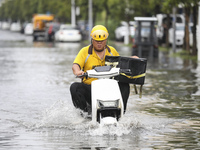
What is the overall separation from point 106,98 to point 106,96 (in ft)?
0.09

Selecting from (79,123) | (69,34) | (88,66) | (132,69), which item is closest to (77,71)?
(88,66)

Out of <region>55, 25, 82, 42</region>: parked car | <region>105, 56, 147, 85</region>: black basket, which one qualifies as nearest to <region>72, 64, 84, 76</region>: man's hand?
<region>105, 56, 147, 85</region>: black basket

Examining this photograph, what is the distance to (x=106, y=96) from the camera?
775 centimetres

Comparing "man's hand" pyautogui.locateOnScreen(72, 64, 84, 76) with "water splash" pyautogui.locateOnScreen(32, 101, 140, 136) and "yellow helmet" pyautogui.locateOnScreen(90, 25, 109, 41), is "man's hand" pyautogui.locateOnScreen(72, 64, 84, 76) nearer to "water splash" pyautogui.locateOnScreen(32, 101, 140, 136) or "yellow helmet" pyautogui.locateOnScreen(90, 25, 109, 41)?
"yellow helmet" pyautogui.locateOnScreen(90, 25, 109, 41)

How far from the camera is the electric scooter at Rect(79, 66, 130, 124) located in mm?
7750

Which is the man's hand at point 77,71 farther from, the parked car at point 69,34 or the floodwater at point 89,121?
the parked car at point 69,34

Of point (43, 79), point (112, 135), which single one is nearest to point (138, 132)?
point (112, 135)

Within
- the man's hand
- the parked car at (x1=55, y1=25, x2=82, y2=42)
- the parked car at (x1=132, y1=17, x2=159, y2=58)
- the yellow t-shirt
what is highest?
the yellow t-shirt

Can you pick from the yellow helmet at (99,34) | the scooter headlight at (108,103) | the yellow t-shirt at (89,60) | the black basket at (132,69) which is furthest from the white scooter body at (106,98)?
the yellow t-shirt at (89,60)

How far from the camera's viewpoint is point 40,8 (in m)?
92.4

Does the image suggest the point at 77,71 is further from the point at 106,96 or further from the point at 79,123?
the point at 79,123

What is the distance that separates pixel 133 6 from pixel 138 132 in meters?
35.7

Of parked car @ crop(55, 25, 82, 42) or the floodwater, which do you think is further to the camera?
parked car @ crop(55, 25, 82, 42)

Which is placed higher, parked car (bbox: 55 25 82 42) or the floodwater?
the floodwater
